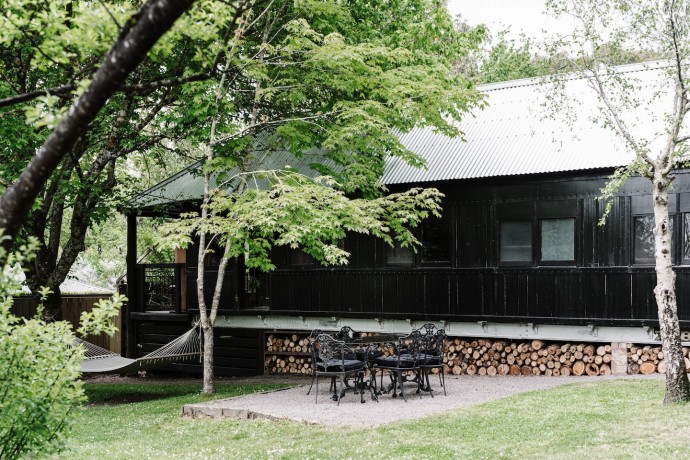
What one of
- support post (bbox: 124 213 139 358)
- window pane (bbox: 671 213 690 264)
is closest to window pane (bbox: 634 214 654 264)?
window pane (bbox: 671 213 690 264)

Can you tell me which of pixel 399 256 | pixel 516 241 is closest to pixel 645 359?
pixel 516 241

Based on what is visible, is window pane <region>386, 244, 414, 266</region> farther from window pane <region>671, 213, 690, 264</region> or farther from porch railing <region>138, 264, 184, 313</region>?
porch railing <region>138, 264, 184, 313</region>

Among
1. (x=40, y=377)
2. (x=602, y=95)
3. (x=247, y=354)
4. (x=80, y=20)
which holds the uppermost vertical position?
(x=602, y=95)

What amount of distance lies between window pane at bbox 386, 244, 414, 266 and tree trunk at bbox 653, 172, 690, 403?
23.2ft

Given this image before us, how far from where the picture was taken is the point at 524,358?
1546 centimetres

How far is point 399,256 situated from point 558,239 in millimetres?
3700

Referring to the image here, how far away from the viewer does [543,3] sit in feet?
36.3

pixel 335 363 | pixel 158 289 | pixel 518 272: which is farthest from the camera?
pixel 158 289

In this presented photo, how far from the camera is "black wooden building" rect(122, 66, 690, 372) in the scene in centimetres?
1408

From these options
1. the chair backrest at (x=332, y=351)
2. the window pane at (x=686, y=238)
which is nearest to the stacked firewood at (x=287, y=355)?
the chair backrest at (x=332, y=351)

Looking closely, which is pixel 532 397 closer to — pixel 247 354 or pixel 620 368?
pixel 620 368

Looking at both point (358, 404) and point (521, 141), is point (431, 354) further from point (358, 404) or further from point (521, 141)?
point (521, 141)

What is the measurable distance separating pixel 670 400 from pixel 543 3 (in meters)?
5.83

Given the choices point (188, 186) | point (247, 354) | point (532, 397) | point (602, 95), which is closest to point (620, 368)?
point (532, 397)
